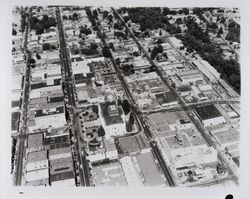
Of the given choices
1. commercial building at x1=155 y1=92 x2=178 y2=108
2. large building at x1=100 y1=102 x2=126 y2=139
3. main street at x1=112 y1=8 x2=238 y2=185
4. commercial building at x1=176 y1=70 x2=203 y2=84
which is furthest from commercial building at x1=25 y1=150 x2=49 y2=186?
commercial building at x1=176 y1=70 x2=203 y2=84

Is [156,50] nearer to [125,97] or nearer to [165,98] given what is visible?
[165,98]

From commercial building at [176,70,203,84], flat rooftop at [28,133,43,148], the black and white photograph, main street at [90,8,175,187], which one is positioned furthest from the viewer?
commercial building at [176,70,203,84]

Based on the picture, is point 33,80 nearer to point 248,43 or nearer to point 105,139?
point 105,139

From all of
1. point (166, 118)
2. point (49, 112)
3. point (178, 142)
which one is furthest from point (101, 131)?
point (178, 142)

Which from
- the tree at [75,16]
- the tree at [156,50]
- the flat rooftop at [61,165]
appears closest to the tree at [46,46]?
the tree at [75,16]

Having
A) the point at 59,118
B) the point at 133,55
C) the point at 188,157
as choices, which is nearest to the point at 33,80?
the point at 59,118

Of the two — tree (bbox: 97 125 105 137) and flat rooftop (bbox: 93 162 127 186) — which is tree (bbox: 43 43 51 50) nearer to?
tree (bbox: 97 125 105 137)
